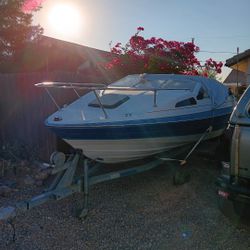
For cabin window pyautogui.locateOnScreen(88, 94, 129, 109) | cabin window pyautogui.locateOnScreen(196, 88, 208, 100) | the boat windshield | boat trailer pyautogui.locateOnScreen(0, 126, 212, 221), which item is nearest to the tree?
the boat windshield

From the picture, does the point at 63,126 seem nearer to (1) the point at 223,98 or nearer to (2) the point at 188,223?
(2) the point at 188,223

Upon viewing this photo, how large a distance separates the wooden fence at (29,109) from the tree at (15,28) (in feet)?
30.9

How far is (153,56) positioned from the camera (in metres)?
8.28

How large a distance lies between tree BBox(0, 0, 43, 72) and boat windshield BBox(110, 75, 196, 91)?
427 inches

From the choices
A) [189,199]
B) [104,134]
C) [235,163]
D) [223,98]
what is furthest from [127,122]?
[223,98]

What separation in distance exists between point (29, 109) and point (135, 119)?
2747mm

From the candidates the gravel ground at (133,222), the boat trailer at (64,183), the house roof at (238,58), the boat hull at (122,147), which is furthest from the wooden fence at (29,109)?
the house roof at (238,58)

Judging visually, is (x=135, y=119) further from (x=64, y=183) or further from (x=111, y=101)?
(x=64, y=183)

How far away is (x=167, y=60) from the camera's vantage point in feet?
27.8

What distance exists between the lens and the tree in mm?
14812

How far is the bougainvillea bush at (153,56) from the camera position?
840 cm

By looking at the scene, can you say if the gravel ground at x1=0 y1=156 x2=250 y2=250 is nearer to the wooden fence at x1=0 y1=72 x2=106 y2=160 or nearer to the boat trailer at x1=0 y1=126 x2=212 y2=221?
the boat trailer at x1=0 y1=126 x2=212 y2=221

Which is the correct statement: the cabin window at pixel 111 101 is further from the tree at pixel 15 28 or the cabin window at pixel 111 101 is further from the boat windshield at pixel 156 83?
the tree at pixel 15 28

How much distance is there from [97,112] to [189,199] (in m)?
1.86
